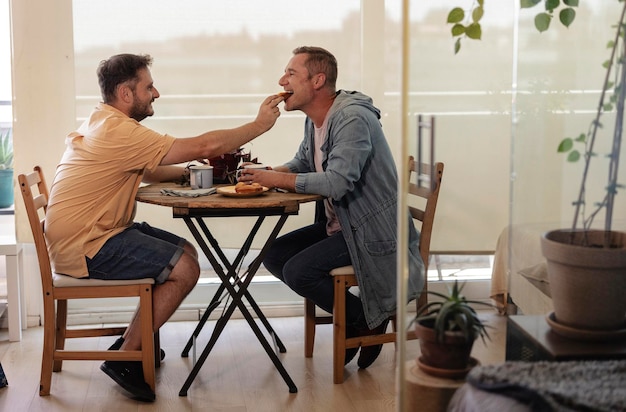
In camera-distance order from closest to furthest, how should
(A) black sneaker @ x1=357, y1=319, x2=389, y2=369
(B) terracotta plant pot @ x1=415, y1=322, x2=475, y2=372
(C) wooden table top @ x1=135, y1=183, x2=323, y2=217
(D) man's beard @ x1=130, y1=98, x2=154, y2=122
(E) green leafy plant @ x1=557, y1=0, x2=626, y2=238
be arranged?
1. (E) green leafy plant @ x1=557, y1=0, x2=626, y2=238
2. (B) terracotta plant pot @ x1=415, y1=322, x2=475, y2=372
3. (C) wooden table top @ x1=135, y1=183, x2=323, y2=217
4. (D) man's beard @ x1=130, y1=98, x2=154, y2=122
5. (A) black sneaker @ x1=357, y1=319, x2=389, y2=369

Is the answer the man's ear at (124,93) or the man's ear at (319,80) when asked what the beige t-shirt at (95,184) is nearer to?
the man's ear at (124,93)

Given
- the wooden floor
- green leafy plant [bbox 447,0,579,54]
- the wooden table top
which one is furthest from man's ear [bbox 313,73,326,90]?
green leafy plant [bbox 447,0,579,54]

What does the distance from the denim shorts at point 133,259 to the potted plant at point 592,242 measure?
1.86m

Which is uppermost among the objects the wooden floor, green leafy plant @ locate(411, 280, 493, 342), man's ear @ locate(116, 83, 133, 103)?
man's ear @ locate(116, 83, 133, 103)

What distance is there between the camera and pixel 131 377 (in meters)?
3.26

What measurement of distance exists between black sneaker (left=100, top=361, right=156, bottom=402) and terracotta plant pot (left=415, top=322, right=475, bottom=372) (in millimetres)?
1709

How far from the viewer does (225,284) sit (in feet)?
11.0

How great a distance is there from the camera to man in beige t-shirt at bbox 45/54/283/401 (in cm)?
323

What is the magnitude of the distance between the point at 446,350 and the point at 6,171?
333cm

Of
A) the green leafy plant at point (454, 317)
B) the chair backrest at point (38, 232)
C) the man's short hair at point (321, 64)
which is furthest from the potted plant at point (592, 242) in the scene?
the chair backrest at point (38, 232)

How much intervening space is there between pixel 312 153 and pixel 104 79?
34.6 inches

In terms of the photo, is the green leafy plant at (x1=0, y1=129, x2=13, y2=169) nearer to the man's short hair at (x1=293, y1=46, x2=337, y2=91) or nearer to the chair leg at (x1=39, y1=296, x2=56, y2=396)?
the chair leg at (x1=39, y1=296, x2=56, y2=396)

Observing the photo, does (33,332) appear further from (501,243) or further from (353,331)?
(501,243)

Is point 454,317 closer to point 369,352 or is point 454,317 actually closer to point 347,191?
point 347,191
